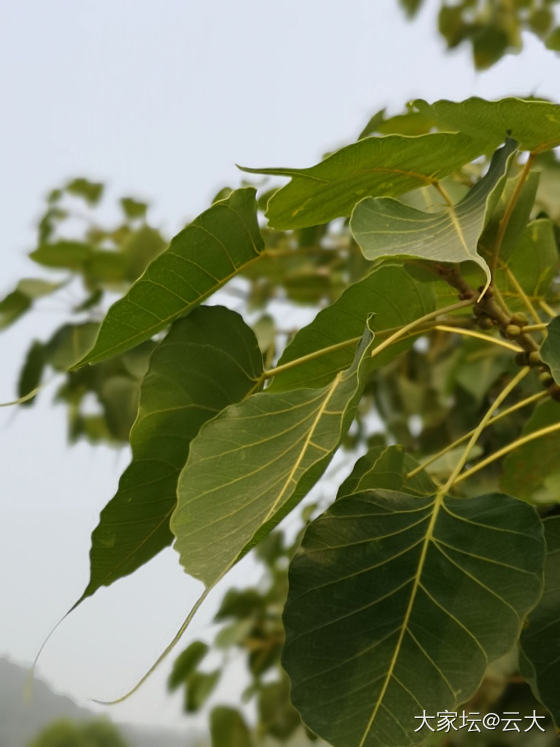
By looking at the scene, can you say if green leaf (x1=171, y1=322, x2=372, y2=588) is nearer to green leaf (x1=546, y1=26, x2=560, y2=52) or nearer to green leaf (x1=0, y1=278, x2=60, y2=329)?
green leaf (x1=546, y1=26, x2=560, y2=52)

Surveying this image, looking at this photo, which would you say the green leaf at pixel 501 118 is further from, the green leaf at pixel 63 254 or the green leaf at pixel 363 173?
the green leaf at pixel 63 254

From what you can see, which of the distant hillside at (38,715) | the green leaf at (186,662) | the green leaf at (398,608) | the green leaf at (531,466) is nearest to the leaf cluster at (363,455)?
the green leaf at (398,608)

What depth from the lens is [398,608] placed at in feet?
1.27

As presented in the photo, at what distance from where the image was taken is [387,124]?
626mm

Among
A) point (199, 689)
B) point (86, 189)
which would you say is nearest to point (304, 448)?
point (199, 689)

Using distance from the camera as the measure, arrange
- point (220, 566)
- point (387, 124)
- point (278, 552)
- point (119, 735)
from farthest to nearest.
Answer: point (278, 552) < point (119, 735) < point (387, 124) < point (220, 566)

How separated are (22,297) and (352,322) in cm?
79

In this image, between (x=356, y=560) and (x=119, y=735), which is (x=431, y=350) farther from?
(x=356, y=560)

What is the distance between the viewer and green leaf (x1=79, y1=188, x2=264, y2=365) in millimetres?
427

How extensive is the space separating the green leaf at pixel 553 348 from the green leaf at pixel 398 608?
65 millimetres

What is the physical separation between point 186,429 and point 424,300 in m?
0.15

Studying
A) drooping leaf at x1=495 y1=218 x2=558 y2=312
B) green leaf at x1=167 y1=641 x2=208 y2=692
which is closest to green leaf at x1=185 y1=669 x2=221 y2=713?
green leaf at x1=167 y1=641 x2=208 y2=692

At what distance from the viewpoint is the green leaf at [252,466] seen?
0.33m

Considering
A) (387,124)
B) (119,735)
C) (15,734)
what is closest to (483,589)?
(387,124)
